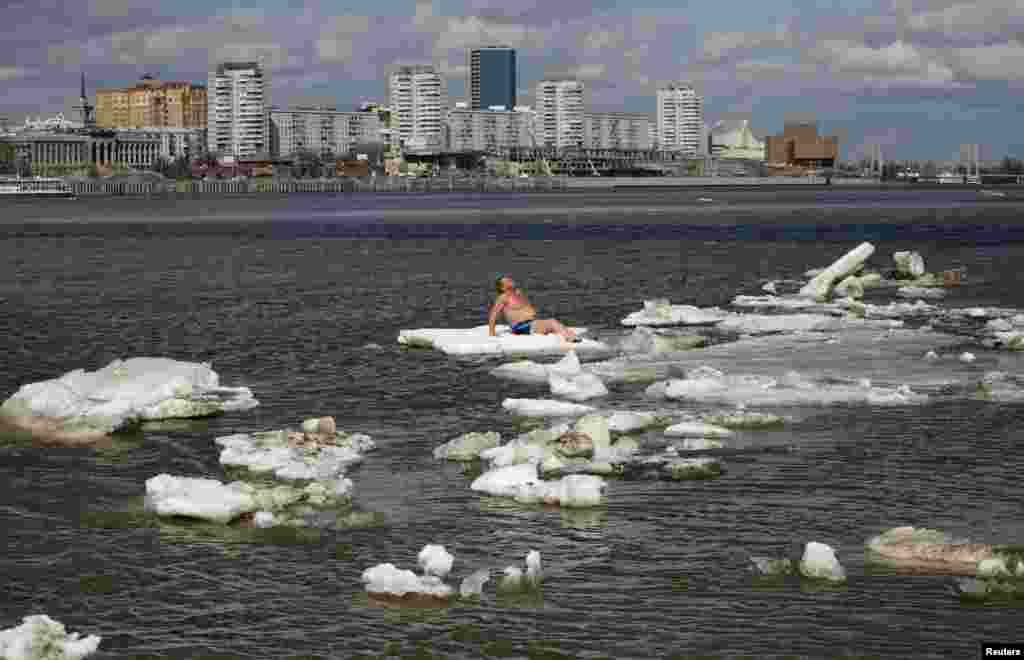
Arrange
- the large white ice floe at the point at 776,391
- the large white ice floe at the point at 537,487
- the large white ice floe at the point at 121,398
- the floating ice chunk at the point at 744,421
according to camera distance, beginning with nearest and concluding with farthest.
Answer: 1. the large white ice floe at the point at 537,487
2. the floating ice chunk at the point at 744,421
3. the large white ice floe at the point at 121,398
4. the large white ice floe at the point at 776,391

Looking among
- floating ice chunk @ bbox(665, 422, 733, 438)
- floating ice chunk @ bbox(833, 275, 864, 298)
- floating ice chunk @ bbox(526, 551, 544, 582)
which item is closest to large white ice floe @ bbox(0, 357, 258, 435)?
floating ice chunk @ bbox(665, 422, 733, 438)

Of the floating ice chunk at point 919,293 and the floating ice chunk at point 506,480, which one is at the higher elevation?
the floating ice chunk at point 919,293

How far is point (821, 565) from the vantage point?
18172 mm

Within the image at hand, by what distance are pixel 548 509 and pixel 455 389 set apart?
11634mm

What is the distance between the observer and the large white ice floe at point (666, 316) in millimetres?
44781

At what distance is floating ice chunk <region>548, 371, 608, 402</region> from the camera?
3059cm

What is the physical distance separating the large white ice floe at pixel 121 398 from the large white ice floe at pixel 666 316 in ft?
54.4

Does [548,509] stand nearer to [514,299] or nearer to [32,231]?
[514,299]

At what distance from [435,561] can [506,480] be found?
442 centimetres

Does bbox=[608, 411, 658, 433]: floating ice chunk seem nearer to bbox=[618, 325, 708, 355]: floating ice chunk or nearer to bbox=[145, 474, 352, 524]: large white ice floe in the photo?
bbox=[145, 474, 352, 524]: large white ice floe

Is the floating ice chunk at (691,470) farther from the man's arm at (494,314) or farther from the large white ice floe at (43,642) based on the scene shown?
the man's arm at (494,314)

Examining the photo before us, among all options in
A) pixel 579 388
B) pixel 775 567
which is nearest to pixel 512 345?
pixel 579 388

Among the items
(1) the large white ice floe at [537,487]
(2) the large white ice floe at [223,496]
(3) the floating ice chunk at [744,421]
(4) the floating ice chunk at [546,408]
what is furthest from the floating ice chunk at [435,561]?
(4) the floating ice chunk at [546,408]

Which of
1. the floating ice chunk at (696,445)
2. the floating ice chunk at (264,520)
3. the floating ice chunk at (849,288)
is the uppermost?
the floating ice chunk at (849,288)
